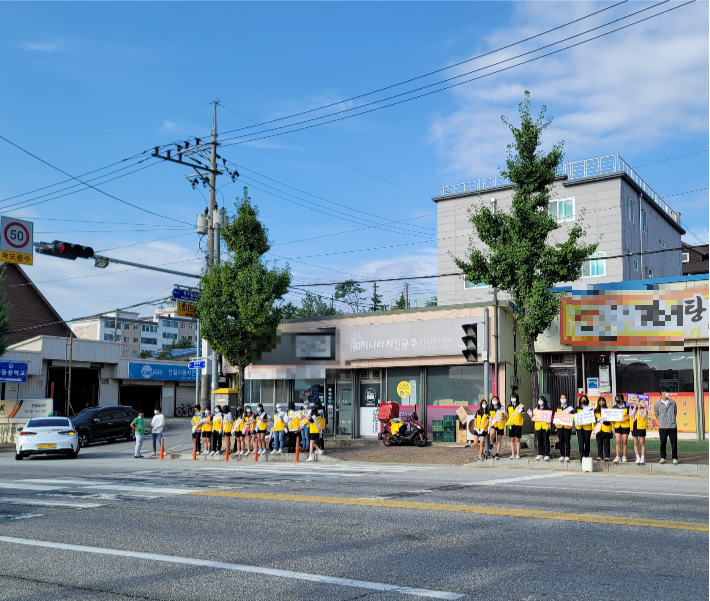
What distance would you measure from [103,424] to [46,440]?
342 inches

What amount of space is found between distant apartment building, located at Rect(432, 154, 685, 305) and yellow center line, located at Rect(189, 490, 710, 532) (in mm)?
27169

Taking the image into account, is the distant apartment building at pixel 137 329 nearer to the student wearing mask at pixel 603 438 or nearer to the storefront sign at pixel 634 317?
the storefront sign at pixel 634 317

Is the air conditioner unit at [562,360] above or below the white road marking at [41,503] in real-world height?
above

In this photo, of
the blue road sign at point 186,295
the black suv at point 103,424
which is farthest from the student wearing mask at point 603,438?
the black suv at point 103,424

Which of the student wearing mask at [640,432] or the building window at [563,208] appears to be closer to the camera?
the student wearing mask at [640,432]

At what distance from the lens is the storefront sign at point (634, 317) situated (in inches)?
942

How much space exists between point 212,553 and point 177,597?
1602 millimetres

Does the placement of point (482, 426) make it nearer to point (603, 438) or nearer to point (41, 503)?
point (603, 438)

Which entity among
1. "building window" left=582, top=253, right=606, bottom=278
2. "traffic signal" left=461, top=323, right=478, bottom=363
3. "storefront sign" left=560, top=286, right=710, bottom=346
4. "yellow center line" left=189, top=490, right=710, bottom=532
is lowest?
"yellow center line" left=189, top=490, right=710, bottom=532

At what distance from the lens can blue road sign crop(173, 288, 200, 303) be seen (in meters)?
26.3

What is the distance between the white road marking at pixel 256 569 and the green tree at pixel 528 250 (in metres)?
15.9

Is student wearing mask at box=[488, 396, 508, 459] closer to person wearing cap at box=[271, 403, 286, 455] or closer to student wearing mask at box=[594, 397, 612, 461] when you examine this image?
student wearing mask at box=[594, 397, 612, 461]

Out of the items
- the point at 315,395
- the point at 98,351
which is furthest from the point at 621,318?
the point at 98,351

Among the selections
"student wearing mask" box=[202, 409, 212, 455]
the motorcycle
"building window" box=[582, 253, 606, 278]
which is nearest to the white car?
"student wearing mask" box=[202, 409, 212, 455]
